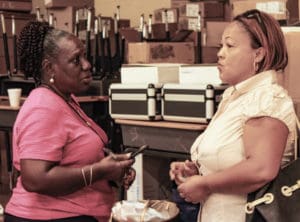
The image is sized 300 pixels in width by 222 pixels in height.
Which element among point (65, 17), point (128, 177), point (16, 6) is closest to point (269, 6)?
point (128, 177)

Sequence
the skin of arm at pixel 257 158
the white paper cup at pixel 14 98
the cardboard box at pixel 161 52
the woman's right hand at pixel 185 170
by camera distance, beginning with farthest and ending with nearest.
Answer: the white paper cup at pixel 14 98 < the cardboard box at pixel 161 52 < the woman's right hand at pixel 185 170 < the skin of arm at pixel 257 158

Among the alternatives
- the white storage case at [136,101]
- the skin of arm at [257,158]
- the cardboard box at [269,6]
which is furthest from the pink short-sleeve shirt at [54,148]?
the cardboard box at [269,6]

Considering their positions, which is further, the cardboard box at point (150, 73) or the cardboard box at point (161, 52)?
the cardboard box at point (161, 52)

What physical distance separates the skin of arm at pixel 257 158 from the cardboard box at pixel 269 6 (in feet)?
5.20

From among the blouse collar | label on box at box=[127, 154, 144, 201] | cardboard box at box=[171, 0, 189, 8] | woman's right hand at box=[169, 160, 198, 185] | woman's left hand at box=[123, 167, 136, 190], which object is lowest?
label on box at box=[127, 154, 144, 201]

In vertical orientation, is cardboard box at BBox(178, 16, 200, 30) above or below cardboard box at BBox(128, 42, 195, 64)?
above

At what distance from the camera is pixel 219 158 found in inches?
63.4

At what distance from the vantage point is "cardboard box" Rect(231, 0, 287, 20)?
117 inches

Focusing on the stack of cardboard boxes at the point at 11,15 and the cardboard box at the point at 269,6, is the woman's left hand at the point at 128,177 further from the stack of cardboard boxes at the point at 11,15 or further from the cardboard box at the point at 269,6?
the stack of cardboard boxes at the point at 11,15

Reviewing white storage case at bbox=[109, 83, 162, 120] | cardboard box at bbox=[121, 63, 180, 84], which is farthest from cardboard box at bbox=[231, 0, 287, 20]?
white storage case at bbox=[109, 83, 162, 120]

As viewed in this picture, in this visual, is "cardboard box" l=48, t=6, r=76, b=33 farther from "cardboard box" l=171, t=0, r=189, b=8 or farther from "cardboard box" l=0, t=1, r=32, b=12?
"cardboard box" l=171, t=0, r=189, b=8

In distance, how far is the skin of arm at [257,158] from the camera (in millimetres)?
1472

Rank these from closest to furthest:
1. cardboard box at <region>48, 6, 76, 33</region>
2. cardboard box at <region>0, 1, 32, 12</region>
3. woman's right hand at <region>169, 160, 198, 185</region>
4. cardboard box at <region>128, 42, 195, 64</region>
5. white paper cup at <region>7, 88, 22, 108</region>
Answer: woman's right hand at <region>169, 160, 198, 185</region> → cardboard box at <region>128, 42, 195, 64</region> → white paper cup at <region>7, 88, 22, 108</region> → cardboard box at <region>48, 6, 76, 33</region> → cardboard box at <region>0, 1, 32, 12</region>

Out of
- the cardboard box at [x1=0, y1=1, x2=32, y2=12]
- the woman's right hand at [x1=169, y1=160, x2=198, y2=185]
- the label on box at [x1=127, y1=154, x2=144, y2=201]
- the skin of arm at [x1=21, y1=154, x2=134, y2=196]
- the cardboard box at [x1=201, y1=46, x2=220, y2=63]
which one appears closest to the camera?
the skin of arm at [x1=21, y1=154, x2=134, y2=196]
